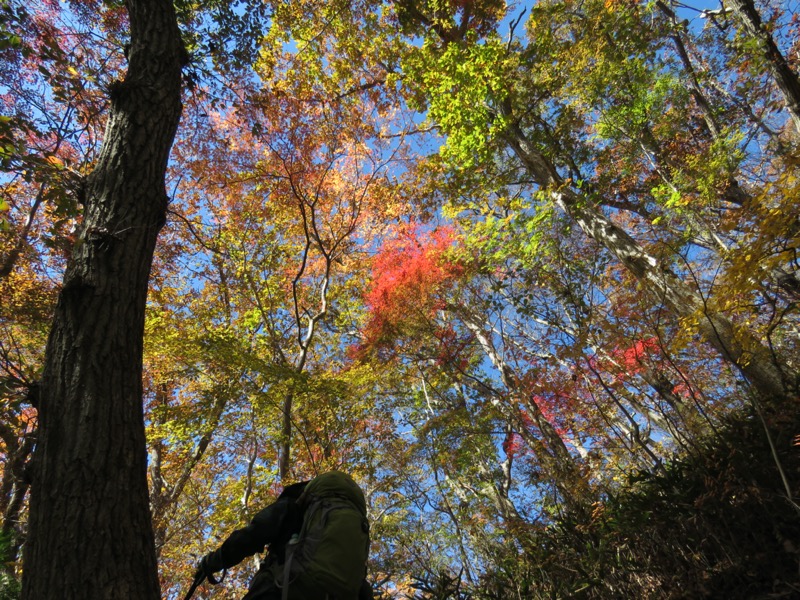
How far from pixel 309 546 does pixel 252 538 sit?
39 centimetres

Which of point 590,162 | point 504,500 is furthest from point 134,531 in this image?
point 590,162

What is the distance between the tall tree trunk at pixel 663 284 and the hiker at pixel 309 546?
11.1 ft

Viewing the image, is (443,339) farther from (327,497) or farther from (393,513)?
(327,497)

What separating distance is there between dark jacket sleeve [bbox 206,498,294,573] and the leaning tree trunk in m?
0.34

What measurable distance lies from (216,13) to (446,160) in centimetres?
519

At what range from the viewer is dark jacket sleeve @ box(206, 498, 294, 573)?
6.60 feet

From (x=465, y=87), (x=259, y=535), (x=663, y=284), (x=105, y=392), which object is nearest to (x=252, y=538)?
(x=259, y=535)

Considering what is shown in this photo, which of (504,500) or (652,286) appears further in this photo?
(504,500)

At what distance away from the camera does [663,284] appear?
5.42 meters

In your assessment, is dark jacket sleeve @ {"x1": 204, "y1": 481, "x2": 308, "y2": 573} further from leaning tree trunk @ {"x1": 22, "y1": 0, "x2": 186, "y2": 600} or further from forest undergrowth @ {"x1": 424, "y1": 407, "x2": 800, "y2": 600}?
forest undergrowth @ {"x1": 424, "y1": 407, "x2": 800, "y2": 600}

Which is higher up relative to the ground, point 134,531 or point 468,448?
point 468,448

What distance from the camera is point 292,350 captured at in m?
11.5

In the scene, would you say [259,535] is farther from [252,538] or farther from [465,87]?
[465,87]

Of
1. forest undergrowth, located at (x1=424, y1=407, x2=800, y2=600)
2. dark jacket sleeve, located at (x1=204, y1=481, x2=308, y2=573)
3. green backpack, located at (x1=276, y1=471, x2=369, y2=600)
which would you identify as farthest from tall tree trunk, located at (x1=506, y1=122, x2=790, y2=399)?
dark jacket sleeve, located at (x1=204, y1=481, x2=308, y2=573)
